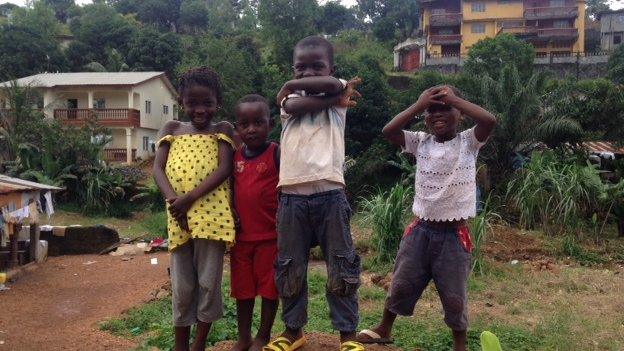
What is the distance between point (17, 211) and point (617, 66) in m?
27.9

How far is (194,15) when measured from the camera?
152 ft

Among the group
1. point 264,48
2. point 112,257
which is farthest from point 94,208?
point 264,48

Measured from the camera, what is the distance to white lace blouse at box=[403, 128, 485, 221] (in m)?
3.05

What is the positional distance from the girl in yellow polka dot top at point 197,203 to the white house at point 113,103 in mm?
22327

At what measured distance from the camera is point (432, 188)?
10.2 ft

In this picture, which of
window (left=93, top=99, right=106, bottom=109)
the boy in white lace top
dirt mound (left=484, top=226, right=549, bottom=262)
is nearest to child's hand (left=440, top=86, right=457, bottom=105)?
the boy in white lace top

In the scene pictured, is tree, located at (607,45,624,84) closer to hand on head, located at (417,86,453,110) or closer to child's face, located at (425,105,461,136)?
child's face, located at (425,105,461,136)

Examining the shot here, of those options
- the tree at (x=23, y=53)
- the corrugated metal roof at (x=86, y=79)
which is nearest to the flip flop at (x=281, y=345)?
the corrugated metal roof at (x=86, y=79)

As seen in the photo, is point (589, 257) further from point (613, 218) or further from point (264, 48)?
point (264, 48)

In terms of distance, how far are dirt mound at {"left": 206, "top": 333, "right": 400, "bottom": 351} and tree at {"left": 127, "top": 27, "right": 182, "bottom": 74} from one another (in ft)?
96.5

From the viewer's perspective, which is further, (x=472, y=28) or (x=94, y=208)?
(x=472, y=28)

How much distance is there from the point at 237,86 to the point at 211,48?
2.63 metres

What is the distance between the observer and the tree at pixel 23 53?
29.2 m

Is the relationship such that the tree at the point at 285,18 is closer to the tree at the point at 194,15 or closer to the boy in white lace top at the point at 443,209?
the tree at the point at 194,15
